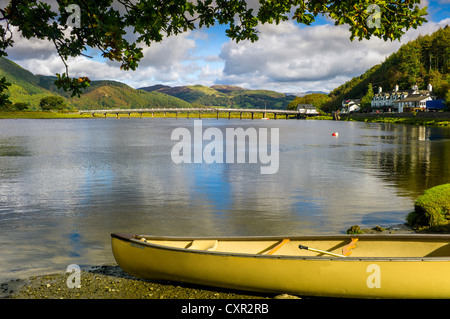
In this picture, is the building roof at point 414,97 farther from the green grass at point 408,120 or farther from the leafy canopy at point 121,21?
the leafy canopy at point 121,21

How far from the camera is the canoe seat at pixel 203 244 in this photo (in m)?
11.1

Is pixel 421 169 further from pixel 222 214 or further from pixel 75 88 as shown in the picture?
pixel 75 88

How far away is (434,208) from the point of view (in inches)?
602

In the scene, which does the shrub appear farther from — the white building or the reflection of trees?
the white building

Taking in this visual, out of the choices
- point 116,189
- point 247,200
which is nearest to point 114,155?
point 116,189

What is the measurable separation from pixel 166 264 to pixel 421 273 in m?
6.40

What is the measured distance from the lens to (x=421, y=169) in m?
37.4

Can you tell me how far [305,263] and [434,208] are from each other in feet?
28.3

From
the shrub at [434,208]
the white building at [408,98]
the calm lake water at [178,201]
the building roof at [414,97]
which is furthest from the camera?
the white building at [408,98]

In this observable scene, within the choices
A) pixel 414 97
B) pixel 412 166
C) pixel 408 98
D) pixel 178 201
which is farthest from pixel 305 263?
pixel 408 98

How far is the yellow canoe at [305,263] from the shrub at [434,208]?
565 cm

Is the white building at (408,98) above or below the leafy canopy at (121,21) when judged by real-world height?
above

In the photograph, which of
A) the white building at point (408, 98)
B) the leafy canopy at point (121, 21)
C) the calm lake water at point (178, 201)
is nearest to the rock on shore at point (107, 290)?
the calm lake water at point (178, 201)

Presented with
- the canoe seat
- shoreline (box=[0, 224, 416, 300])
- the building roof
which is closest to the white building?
the building roof
